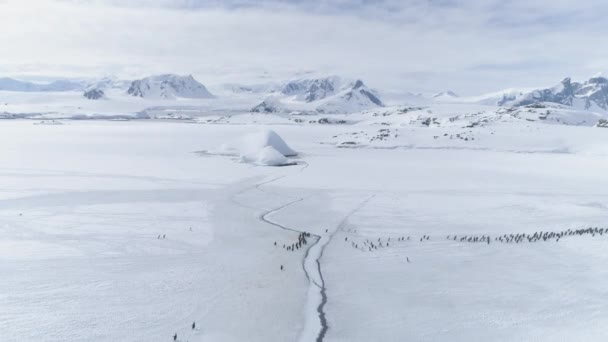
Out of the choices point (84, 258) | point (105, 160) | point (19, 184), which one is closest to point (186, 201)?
point (84, 258)

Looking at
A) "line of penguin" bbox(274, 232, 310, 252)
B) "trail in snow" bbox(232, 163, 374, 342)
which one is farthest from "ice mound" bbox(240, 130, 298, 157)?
"line of penguin" bbox(274, 232, 310, 252)

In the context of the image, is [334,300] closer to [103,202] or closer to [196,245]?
[196,245]

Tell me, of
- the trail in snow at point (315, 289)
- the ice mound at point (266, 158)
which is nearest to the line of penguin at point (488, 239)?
the trail in snow at point (315, 289)

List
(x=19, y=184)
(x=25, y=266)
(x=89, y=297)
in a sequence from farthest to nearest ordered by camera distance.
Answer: (x=19, y=184) → (x=25, y=266) → (x=89, y=297)

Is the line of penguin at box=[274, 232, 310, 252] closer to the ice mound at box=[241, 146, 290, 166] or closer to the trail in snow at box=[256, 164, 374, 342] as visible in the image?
the trail in snow at box=[256, 164, 374, 342]

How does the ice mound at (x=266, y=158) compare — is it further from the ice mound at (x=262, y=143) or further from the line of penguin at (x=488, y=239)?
the line of penguin at (x=488, y=239)
